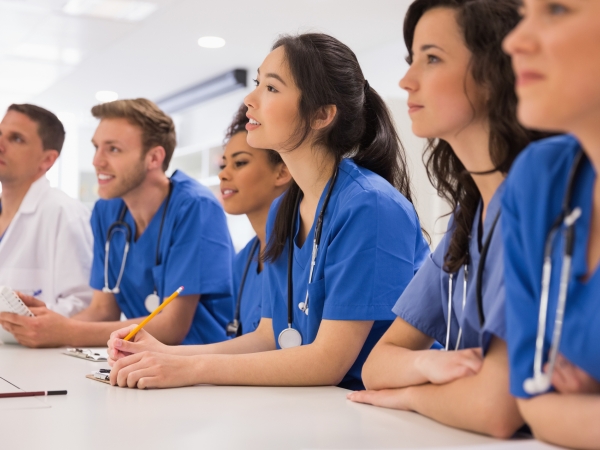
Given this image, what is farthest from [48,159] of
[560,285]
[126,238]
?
[560,285]

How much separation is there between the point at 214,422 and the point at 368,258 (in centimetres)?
55

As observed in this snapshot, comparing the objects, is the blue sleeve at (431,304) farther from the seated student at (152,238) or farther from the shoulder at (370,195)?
the seated student at (152,238)

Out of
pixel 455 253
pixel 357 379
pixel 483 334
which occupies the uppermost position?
pixel 455 253

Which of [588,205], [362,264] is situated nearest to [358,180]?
[362,264]

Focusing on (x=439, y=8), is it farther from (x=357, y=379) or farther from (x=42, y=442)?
(x=42, y=442)

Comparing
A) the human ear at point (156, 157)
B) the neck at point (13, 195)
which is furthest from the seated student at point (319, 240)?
the neck at point (13, 195)

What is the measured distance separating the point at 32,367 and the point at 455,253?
1035mm

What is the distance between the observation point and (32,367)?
1675 mm

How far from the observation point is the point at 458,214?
50.8 inches

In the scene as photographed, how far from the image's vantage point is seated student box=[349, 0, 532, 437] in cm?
111

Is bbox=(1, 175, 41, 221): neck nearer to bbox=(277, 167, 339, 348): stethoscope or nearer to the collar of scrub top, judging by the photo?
the collar of scrub top

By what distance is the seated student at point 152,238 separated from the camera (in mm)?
2391

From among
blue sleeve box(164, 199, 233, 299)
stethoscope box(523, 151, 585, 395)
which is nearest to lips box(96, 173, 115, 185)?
blue sleeve box(164, 199, 233, 299)

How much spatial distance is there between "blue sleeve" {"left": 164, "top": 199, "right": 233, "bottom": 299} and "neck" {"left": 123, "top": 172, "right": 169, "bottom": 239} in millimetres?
162
